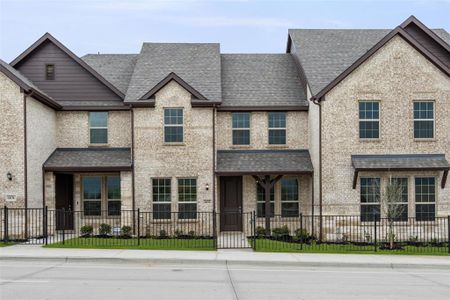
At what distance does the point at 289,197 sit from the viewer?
88.5 ft

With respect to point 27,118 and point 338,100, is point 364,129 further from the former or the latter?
point 27,118

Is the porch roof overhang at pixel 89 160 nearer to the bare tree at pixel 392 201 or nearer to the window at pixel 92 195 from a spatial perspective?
the window at pixel 92 195

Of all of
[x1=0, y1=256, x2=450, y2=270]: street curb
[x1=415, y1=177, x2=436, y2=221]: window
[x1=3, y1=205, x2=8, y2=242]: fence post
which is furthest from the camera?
[x1=415, y1=177, x2=436, y2=221]: window

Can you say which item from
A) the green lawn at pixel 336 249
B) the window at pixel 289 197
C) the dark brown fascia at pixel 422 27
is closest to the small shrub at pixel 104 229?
the green lawn at pixel 336 249

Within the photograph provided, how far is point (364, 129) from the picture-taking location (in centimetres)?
2508

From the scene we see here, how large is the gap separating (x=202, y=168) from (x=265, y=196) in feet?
10.4

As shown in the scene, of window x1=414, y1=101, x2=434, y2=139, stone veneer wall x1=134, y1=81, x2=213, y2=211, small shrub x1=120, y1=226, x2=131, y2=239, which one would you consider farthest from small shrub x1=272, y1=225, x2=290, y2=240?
window x1=414, y1=101, x2=434, y2=139

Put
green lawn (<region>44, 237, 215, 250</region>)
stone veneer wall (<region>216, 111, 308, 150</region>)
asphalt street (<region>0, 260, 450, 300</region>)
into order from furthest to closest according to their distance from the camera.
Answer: stone veneer wall (<region>216, 111, 308, 150</region>) → green lawn (<region>44, 237, 215, 250</region>) → asphalt street (<region>0, 260, 450, 300</region>)

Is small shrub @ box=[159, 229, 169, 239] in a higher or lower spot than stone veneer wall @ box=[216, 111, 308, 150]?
lower

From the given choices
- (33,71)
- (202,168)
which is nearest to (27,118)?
(33,71)

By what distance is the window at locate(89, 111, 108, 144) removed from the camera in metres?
27.3

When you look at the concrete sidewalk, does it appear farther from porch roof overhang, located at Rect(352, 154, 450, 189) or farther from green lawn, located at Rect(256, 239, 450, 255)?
porch roof overhang, located at Rect(352, 154, 450, 189)

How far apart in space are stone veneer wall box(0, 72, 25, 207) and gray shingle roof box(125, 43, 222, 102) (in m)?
4.85

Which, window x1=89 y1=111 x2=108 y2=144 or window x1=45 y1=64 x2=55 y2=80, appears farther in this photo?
window x1=45 y1=64 x2=55 y2=80
